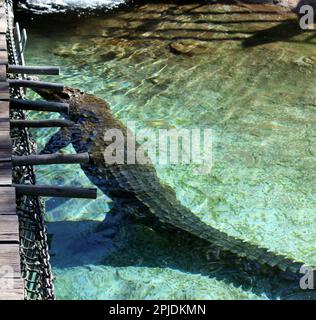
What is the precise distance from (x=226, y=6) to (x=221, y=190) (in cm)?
493

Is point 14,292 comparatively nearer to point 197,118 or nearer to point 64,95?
point 64,95

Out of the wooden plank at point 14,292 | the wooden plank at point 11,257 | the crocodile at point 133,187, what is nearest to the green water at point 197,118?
the crocodile at point 133,187

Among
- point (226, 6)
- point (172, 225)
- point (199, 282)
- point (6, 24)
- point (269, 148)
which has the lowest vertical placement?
point (199, 282)

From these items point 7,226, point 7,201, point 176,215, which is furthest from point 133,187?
point 7,226

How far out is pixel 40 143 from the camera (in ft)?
19.4

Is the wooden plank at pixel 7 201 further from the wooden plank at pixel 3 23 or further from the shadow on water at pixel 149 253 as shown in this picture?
the wooden plank at pixel 3 23

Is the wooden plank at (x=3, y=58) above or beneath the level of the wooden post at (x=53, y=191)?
above

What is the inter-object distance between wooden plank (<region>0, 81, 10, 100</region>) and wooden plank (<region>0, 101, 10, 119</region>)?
6 cm

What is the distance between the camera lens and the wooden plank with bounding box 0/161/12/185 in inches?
120

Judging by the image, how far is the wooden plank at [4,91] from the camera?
3.86m

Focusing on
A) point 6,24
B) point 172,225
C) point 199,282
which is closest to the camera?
point 199,282

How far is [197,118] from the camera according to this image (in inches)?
253

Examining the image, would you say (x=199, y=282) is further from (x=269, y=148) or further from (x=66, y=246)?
(x=269, y=148)
